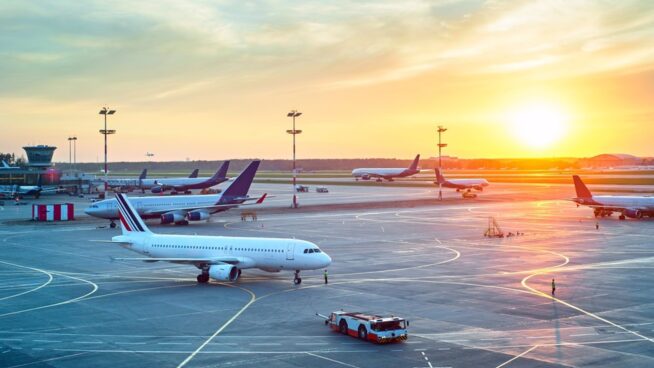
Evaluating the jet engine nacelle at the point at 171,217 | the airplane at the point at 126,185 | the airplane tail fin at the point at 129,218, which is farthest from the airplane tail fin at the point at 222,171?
the airplane tail fin at the point at 129,218

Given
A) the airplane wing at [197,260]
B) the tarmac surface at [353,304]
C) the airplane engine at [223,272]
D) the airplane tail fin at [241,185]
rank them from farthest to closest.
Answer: the airplane tail fin at [241,185] → the airplane wing at [197,260] → the airplane engine at [223,272] → the tarmac surface at [353,304]

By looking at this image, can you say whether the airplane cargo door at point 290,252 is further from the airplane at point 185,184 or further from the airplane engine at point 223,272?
the airplane at point 185,184

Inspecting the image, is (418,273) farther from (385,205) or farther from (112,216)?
(385,205)

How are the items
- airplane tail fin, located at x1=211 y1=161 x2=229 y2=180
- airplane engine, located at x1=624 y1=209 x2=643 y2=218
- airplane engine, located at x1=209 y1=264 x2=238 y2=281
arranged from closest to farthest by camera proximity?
1. airplane engine, located at x1=209 y1=264 x2=238 y2=281
2. airplane engine, located at x1=624 y1=209 x2=643 y2=218
3. airplane tail fin, located at x1=211 y1=161 x2=229 y2=180

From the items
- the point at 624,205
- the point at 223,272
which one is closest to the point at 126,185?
the point at 624,205

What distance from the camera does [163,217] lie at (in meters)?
97.4

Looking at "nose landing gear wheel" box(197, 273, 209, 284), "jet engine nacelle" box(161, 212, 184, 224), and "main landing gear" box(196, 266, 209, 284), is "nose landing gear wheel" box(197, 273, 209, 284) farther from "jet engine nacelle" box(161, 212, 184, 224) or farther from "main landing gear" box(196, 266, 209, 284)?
"jet engine nacelle" box(161, 212, 184, 224)

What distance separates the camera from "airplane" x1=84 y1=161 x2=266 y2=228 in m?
95.8

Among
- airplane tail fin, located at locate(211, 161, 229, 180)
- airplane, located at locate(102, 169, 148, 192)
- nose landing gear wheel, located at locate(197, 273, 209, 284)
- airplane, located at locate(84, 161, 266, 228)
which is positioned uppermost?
airplane tail fin, located at locate(211, 161, 229, 180)

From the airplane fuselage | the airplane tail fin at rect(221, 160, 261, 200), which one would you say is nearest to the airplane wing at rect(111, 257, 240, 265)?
the airplane fuselage

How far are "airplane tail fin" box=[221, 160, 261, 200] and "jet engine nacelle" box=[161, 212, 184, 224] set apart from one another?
23.6 feet

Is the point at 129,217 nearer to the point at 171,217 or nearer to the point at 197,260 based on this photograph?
the point at 197,260

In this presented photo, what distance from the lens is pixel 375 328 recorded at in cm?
3366

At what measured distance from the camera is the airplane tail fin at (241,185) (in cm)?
10056
